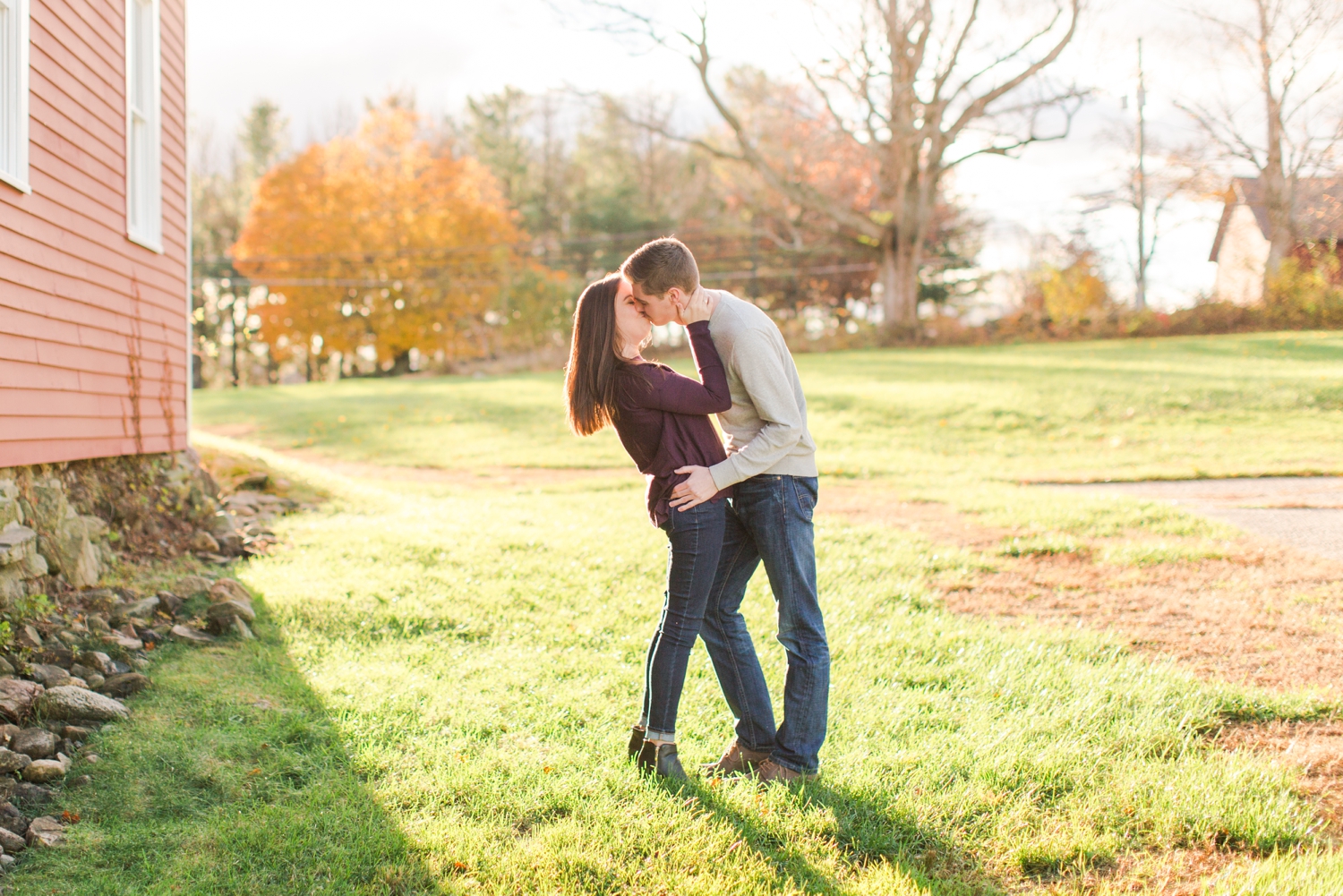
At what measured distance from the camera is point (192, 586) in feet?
19.0

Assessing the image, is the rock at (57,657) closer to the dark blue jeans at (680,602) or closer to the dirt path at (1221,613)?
the dark blue jeans at (680,602)

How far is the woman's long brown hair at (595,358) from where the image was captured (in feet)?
10.2

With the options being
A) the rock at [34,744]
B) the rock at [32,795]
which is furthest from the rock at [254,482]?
the rock at [32,795]

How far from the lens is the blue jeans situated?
3.22m

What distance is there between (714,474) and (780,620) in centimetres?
64

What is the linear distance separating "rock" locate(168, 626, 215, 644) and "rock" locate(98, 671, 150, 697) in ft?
2.23

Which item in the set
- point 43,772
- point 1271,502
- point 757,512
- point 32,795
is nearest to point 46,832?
point 32,795

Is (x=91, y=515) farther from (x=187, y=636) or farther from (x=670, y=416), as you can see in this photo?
(x=670, y=416)

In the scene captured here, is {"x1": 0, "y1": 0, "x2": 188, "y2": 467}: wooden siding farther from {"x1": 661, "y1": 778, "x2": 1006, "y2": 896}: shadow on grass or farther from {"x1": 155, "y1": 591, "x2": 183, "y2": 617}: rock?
{"x1": 661, "y1": 778, "x2": 1006, "y2": 896}: shadow on grass

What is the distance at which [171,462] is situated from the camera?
26.1 ft

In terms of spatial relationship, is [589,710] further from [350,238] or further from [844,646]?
[350,238]

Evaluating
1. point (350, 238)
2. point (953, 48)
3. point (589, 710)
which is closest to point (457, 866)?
point (589, 710)

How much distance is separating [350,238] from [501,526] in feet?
95.4

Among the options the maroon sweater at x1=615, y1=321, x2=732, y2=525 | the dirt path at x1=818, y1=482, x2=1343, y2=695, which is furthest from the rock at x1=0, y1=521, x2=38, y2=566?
the dirt path at x1=818, y1=482, x2=1343, y2=695
